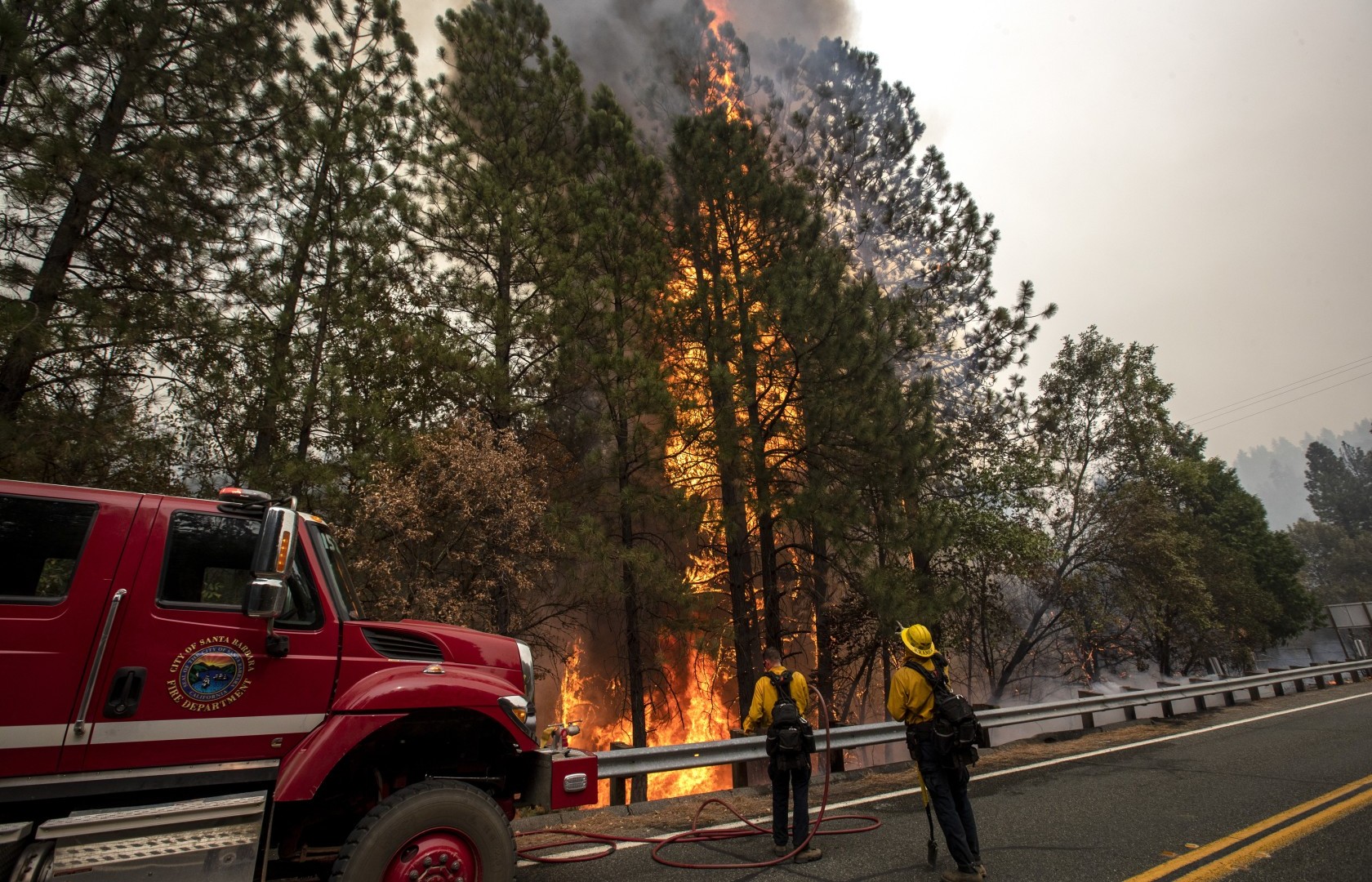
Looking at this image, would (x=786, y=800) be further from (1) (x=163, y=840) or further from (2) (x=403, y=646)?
(1) (x=163, y=840)

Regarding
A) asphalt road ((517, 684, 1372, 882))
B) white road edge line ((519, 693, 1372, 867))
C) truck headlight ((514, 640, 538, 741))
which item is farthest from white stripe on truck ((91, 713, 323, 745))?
white road edge line ((519, 693, 1372, 867))

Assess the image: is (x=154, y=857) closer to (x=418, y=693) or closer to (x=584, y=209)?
(x=418, y=693)

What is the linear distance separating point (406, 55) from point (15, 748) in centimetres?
1419

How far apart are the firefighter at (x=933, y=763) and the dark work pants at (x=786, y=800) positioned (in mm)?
882

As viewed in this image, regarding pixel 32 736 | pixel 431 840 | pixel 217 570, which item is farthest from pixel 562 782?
pixel 32 736

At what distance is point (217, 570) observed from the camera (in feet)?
11.8

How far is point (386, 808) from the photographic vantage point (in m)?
3.39

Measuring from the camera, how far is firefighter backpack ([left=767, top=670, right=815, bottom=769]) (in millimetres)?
5191

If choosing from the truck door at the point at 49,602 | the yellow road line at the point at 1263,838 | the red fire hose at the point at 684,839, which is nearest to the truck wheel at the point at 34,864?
the truck door at the point at 49,602

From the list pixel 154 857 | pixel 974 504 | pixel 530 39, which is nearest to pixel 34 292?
pixel 154 857

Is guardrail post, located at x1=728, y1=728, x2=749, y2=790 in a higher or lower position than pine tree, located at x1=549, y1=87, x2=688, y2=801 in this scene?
lower

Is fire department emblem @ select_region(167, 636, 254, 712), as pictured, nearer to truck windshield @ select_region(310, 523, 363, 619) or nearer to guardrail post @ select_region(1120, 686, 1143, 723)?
truck windshield @ select_region(310, 523, 363, 619)

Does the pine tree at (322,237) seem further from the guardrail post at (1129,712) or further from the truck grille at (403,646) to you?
the guardrail post at (1129,712)

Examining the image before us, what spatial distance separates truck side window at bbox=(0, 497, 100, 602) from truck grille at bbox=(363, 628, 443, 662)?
1386 mm
